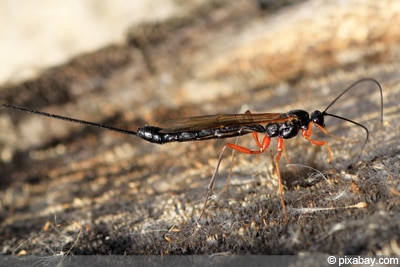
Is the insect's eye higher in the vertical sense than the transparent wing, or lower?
lower

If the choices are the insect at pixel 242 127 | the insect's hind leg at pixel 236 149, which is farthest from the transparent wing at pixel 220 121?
the insect's hind leg at pixel 236 149

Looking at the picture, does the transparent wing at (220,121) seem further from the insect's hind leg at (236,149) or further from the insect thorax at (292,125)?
the insect's hind leg at (236,149)

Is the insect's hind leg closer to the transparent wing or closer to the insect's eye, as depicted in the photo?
the transparent wing

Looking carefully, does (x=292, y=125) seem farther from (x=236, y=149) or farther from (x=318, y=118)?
(x=236, y=149)

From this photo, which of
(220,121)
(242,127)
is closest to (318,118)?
(242,127)

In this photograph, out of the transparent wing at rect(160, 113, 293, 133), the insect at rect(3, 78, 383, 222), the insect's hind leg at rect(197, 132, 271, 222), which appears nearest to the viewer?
the insect's hind leg at rect(197, 132, 271, 222)

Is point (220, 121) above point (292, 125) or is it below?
above

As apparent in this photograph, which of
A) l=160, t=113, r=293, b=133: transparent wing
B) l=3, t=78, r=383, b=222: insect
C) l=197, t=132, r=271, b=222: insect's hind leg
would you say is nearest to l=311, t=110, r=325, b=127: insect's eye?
l=3, t=78, r=383, b=222: insect

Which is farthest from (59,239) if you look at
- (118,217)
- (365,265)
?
(365,265)

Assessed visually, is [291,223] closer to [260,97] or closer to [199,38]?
[260,97]
